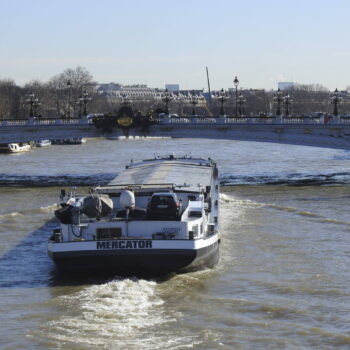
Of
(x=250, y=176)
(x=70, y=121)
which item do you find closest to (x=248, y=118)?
(x=250, y=176)

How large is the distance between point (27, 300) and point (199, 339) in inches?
217

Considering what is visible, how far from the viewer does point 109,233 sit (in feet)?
85.3

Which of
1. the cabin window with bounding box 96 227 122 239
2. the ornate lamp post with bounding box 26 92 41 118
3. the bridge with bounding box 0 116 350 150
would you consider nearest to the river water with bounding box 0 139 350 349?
the cabin window with bounding box 96 227 122 239

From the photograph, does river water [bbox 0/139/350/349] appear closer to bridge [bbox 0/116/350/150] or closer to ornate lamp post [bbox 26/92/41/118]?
bridge [bbox 0/116/350/150]

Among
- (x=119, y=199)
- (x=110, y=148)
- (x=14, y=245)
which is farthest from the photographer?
(x=110, y=148)

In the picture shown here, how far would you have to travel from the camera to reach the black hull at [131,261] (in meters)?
24.9

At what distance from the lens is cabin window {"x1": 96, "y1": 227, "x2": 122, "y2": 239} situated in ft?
85.3

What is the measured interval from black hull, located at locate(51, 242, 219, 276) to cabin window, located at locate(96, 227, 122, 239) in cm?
112

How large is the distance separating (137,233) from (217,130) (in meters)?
31.6

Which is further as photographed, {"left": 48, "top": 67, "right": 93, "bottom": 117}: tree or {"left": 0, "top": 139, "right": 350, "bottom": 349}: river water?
{"left": 48, "top": 67, "right": 93, "bottom": 117}: tree

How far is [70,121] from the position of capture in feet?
203

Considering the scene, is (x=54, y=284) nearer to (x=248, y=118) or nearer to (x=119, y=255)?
(x=119, y=255)

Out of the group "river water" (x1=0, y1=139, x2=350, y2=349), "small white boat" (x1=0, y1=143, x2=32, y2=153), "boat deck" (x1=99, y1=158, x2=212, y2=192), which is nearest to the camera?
"river water" (x1=0, y1=139, x2=350, y2=349)

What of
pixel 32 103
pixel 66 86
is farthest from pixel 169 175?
pixel 66 86
